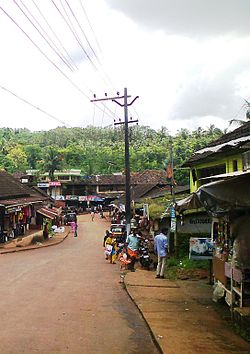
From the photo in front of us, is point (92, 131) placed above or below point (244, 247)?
above

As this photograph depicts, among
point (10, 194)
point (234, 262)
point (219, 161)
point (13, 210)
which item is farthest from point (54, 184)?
point (234, 262)

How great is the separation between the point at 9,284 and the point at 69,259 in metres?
7.48

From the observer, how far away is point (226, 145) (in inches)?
367

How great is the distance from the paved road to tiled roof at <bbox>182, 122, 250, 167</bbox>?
424 cm

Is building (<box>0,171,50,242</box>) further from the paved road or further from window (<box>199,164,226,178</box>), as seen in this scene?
window (<box>199,164,226,178</box>)

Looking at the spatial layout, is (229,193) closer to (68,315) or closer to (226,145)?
(226,145)

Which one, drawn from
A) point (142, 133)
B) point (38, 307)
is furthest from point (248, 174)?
point (142, 133)

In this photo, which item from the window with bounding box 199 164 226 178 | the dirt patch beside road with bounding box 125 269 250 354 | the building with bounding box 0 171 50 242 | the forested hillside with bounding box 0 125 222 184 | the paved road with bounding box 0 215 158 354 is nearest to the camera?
the dirt patch beside road with bounding box 125 269 250 354

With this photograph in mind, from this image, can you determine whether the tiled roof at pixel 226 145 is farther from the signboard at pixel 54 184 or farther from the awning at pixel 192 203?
the signboard at pixel 54 184

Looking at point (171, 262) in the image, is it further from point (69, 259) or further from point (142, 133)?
point (142, 133)

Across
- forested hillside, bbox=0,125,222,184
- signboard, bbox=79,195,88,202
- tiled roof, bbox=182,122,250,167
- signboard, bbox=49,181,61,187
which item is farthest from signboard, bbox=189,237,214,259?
signboard, bbox=79,195,88,202

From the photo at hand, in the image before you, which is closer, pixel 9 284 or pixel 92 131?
pixel 9 284

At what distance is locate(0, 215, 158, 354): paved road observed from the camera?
22.9 feet

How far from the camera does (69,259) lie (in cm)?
2009
